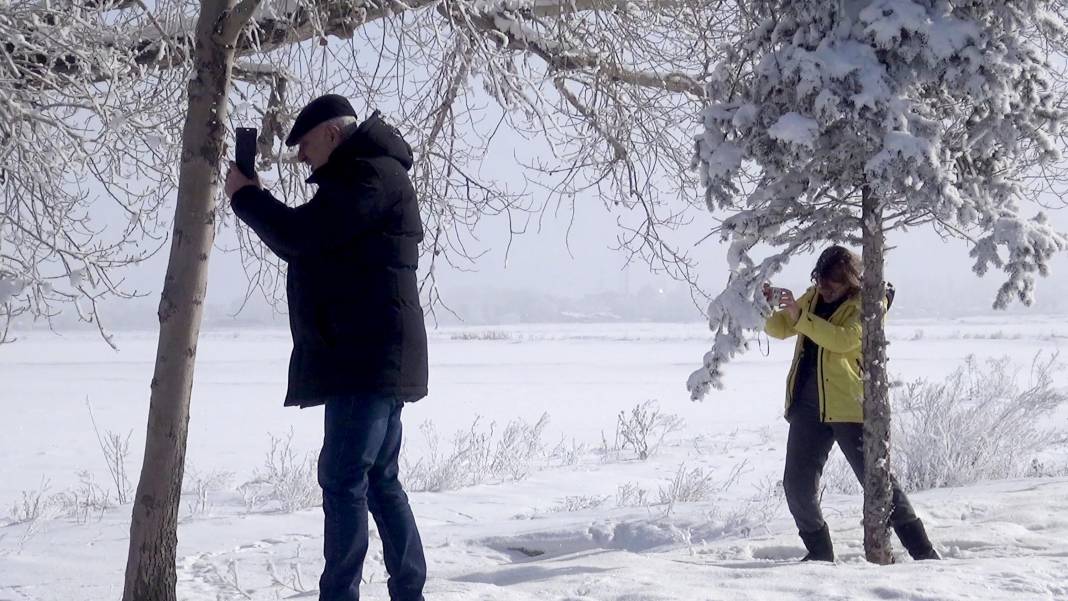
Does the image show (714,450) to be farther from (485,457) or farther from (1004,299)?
(1004,299)

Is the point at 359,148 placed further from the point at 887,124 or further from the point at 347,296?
the point at 887,124

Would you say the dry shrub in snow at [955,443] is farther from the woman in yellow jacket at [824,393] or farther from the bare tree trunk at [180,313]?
the bare tree trunk at [180,313]

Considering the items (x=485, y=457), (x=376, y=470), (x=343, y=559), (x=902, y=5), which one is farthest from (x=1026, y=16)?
(x=485, y=457)

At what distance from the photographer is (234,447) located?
43.9 feet

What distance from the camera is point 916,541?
4410 mm

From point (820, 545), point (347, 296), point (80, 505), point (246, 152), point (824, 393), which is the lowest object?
point (80, 505)

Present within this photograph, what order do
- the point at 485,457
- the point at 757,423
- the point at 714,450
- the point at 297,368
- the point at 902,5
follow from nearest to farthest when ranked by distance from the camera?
the point at 297,368 < the point at 902,5 < the point at 485,457 < the point at 714,450 < the point at 757,423

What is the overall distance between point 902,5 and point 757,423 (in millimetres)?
12880

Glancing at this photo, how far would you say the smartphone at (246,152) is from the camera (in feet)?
9.94

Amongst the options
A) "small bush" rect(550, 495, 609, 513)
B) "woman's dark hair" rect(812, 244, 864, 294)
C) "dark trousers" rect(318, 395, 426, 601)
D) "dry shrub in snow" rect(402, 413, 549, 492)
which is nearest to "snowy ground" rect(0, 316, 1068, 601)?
"small bush" rect(550, 495, 609, 513)

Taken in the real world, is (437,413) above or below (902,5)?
below

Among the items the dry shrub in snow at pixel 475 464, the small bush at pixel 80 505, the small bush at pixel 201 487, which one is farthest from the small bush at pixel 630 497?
the small bush at pixel 80 505

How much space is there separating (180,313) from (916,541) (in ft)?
11.3

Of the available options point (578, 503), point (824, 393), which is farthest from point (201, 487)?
point (824, 393)
